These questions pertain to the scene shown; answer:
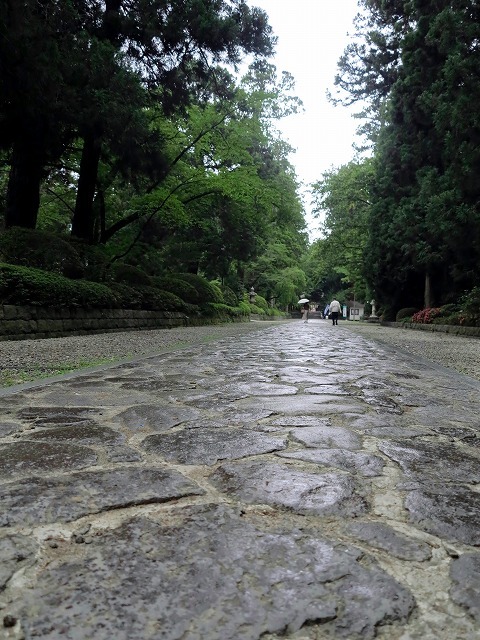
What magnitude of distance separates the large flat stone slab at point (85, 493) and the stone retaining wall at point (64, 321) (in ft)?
22.3

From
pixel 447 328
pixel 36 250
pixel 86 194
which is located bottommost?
pixel 447 328

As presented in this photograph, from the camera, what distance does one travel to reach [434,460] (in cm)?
212

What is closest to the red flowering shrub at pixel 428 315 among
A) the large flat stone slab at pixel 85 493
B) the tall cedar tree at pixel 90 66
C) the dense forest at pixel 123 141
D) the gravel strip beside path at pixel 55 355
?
the dense forest at pixel 123 141

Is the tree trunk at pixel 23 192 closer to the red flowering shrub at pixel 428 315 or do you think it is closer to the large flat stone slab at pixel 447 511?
the large flat stone slab at pixel 447 511

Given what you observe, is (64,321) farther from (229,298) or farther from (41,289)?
(229,298)

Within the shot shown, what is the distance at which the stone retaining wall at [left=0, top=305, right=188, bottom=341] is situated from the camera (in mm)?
A: 7988

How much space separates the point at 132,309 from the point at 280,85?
15907mm

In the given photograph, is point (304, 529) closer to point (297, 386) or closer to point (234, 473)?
point (234, 473)

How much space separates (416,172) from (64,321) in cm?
1475

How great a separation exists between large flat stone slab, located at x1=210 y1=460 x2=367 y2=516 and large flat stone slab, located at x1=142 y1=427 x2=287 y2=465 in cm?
16

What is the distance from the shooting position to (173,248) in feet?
59.6

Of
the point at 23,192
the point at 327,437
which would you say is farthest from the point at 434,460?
the point at 23,192

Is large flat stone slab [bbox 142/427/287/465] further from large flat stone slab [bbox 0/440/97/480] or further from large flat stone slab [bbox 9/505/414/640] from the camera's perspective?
large flat stone slab [bbox 9/505/414/640]

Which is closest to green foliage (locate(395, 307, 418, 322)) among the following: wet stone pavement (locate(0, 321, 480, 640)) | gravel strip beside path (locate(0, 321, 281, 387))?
gravel strip beside path (locate(0, 321, 281, 387))
